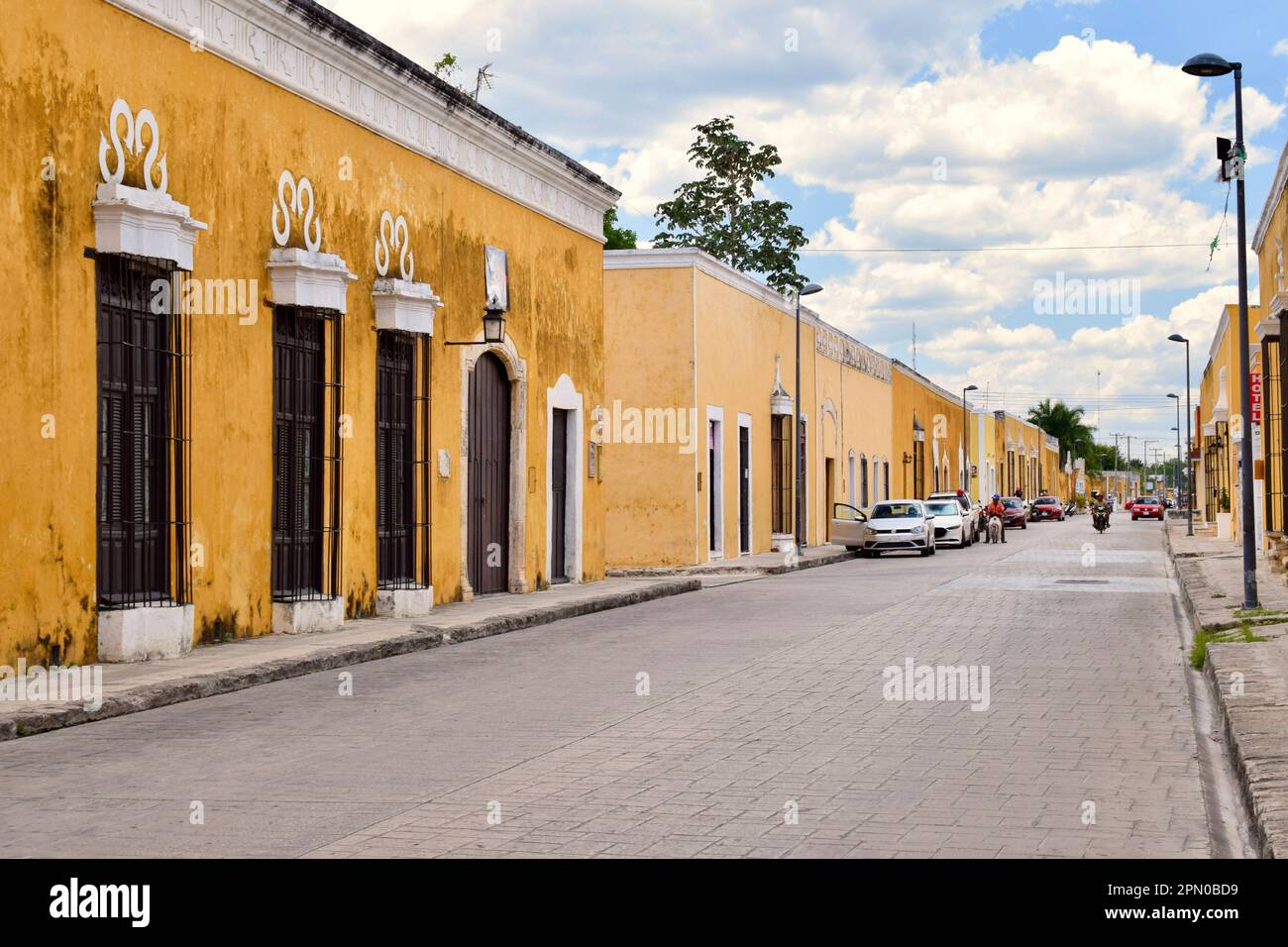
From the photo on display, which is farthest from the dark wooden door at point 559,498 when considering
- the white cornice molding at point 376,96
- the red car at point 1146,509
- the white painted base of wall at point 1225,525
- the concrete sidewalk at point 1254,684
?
the red car at point 1146,509

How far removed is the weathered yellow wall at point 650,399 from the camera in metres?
31.9

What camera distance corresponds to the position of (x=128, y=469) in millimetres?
12625

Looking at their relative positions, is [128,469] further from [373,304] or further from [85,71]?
[373,304]

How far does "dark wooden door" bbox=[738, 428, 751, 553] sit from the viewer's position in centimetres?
3659

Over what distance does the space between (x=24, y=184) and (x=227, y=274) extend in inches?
115

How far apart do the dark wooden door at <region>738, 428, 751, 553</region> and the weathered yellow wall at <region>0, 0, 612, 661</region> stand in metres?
15.9

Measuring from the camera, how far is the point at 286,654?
13172 mm

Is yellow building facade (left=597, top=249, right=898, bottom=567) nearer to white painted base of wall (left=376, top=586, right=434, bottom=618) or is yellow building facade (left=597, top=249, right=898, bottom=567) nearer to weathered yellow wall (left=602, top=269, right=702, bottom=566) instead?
weathered yellow wall (left=602, top=269, right=702, bottom=566)

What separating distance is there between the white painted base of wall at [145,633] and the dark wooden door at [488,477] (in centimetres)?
746

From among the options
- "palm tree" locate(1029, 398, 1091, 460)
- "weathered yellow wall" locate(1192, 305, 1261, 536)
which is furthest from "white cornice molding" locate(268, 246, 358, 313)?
"palm tree" locate(1029, 398, 1091, 460)

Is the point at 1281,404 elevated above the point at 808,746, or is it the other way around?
the point at 1281,404
